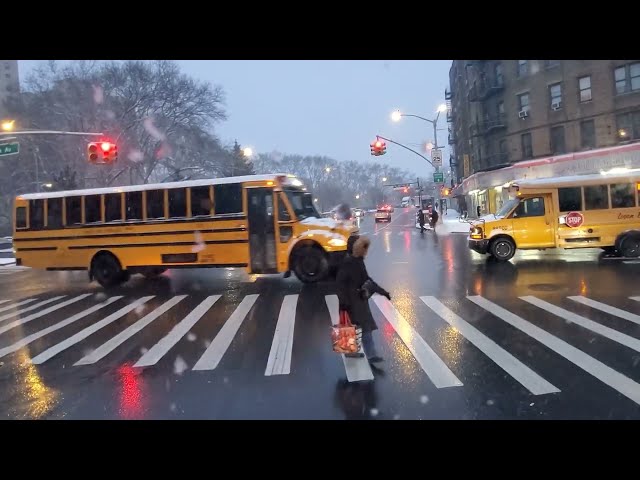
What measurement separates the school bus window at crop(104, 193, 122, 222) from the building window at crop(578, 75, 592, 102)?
31435 millimetres

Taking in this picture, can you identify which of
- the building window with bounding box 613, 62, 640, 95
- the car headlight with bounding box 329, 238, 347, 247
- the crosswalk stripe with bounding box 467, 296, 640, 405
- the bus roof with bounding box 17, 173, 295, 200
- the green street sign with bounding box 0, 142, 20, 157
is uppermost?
the building window with bounding box 613, 62, 640, 95

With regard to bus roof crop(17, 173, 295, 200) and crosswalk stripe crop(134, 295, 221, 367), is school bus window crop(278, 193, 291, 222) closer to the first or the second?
bus roof crop(17, 173, 295, 200)

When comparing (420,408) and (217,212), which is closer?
(420,408)

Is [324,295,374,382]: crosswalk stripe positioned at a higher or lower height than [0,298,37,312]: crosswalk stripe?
lower

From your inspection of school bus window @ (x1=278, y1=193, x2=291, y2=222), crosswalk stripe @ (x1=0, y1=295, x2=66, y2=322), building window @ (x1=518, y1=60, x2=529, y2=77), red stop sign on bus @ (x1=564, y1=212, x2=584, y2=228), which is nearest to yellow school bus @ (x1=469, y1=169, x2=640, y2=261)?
red stop sign on bus @ (x1=564, y1=212, x2=584, y2=228)

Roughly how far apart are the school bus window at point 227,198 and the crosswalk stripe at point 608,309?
857 centimetres

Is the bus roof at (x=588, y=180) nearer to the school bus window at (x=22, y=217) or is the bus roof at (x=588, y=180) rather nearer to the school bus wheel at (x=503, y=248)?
the school bus wheel at (x=503, y=248)

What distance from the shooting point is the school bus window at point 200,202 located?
574 inches

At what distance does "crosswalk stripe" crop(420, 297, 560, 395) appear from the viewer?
564 cm

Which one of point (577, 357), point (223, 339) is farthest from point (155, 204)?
point (577, 357)

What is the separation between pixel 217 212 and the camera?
14.5m
